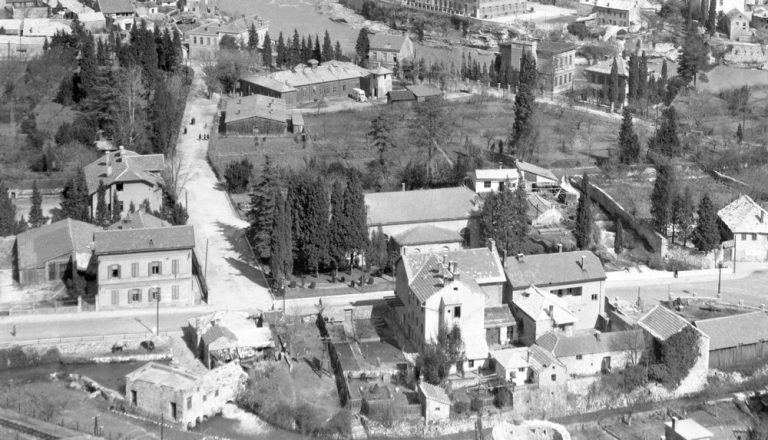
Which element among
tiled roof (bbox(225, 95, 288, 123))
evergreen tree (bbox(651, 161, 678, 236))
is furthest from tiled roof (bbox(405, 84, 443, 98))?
evergreen tree (bbox(651, 161, 678, 236))

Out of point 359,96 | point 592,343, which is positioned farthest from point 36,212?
point 359,96

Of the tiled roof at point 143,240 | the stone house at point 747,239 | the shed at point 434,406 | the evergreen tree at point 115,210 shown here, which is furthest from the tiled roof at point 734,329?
the evergreen tree at point 115,210

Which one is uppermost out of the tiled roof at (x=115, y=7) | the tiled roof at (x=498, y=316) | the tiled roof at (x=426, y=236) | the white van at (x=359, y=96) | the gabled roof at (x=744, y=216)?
the tiled roof at (x=115, y=7)

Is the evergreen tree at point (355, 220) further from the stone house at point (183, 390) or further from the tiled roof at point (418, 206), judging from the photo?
the stone house at point (183, 390)

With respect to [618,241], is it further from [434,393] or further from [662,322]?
[434,393]

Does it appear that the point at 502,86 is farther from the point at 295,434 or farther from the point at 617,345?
the point at 295,434

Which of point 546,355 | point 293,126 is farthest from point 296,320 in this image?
point 293,126
